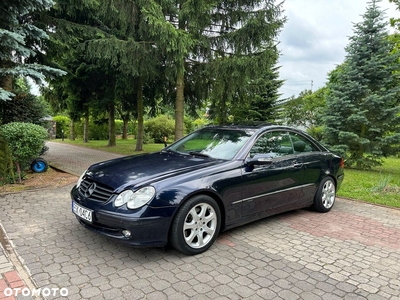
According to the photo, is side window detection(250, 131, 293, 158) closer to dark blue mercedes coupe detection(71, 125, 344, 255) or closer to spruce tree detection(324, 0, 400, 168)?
dark blue mercedes coupe detection(71, 125, 344, 255)

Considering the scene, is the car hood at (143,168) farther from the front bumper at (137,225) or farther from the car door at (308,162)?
the car door at (308,162)

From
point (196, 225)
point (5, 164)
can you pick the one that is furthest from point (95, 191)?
point (5, 164)

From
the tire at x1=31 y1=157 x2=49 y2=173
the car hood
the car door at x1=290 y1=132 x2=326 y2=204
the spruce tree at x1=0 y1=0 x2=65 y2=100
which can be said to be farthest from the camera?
the tire at x1=31 y1=157 x2=49 y2=173

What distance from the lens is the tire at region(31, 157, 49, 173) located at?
756 cm

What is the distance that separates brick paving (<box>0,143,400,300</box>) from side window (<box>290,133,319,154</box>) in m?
1.13

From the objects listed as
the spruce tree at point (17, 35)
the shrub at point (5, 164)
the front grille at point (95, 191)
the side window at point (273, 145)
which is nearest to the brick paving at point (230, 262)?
the front grille at point (95, 191)

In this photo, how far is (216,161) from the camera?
12.0 ft

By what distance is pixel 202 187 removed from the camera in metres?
3.22

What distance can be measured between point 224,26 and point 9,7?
258 inches

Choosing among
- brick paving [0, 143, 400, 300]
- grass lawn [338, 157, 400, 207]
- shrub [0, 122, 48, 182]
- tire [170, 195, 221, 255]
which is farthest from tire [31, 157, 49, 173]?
grass lawn [338, 157, 400, 207]

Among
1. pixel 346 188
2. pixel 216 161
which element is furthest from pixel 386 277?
pixel 346 188

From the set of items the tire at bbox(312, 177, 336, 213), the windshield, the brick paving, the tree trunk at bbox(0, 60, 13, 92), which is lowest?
the brick paving

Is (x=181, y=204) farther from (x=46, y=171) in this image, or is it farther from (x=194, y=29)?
(x=194, y=29)

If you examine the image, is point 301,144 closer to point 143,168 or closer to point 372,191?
point 143,168
